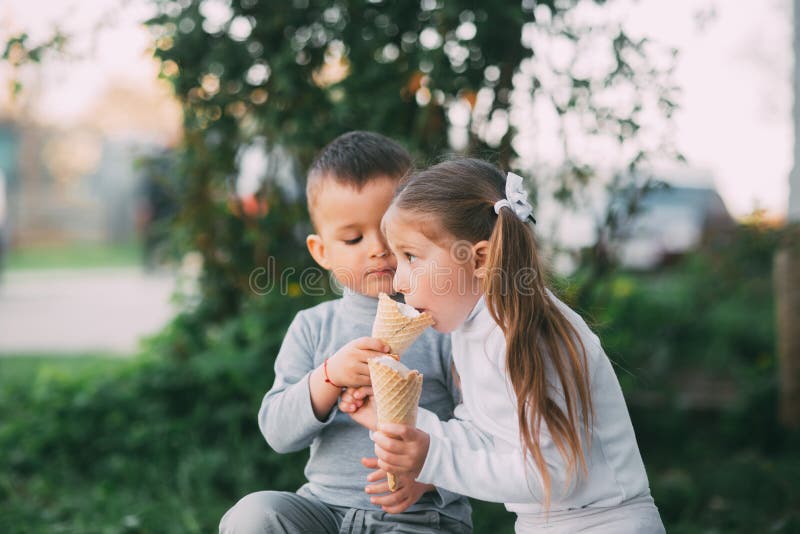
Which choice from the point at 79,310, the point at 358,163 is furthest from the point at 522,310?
the point at 79,310

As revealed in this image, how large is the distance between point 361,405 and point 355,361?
5.6 inches

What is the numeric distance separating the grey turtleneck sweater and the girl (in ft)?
0.63

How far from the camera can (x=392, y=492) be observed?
1.87 metres

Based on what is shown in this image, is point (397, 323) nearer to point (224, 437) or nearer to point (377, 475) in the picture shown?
point (377, 475)

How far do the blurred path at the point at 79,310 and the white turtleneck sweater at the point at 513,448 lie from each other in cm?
390

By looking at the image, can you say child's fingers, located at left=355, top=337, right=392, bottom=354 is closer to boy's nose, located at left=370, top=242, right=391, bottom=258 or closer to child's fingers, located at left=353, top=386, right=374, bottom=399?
child's fingers, located at left=353, top=386, right=374, bottom=399

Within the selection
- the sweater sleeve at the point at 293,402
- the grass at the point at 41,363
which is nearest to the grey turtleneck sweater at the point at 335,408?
the sweater sleeve at the point at 293,402

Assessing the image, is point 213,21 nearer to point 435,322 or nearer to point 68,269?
point 435,322

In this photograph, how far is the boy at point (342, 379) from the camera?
198 cm

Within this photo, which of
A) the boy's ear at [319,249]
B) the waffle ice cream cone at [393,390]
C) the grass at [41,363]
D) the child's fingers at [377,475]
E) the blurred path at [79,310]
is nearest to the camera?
the waffle ice cream cone at [393,390]

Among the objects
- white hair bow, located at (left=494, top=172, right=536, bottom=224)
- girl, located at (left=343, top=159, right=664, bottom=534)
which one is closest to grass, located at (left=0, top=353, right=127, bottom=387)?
girl, located at (left=343, top=159, right=664, bottom=534)

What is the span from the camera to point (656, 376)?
15.9ft

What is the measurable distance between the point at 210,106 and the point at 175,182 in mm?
706

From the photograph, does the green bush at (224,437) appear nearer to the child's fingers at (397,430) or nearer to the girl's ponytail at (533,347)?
the girl's ponytail at (533,347)
